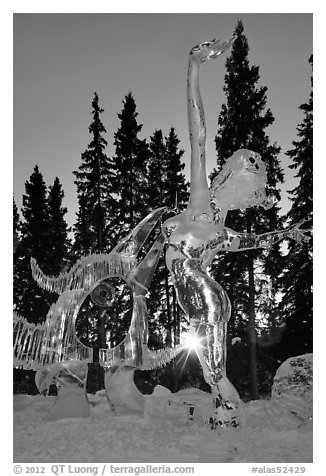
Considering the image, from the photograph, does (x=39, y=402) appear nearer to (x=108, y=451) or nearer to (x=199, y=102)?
(x=108, y=451)

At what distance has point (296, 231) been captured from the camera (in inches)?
165

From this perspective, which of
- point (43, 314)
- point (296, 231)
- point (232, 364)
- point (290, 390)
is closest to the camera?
point (296, 231)

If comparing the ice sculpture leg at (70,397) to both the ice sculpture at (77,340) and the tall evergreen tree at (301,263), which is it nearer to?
the ice sculpture at (77,340)

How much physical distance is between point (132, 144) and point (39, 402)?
8.55m

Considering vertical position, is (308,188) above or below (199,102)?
above

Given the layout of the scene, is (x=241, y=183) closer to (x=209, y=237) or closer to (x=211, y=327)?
(x=209, y=237)

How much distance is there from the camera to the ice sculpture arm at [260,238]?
164 inches

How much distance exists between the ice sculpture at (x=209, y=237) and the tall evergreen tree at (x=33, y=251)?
21.4ft

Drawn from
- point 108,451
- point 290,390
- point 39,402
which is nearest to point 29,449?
point 108,451

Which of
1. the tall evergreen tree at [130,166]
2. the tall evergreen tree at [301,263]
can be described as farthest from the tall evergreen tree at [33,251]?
the tall evergreen tree at [301,263]

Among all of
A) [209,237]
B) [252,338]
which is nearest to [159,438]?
[209,237]

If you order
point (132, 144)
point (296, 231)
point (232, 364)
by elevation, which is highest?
point (132, 144)

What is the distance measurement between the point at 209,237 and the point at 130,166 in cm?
789

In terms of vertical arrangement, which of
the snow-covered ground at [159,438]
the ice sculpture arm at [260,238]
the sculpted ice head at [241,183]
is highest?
the sculpted ice head at [241,183]
